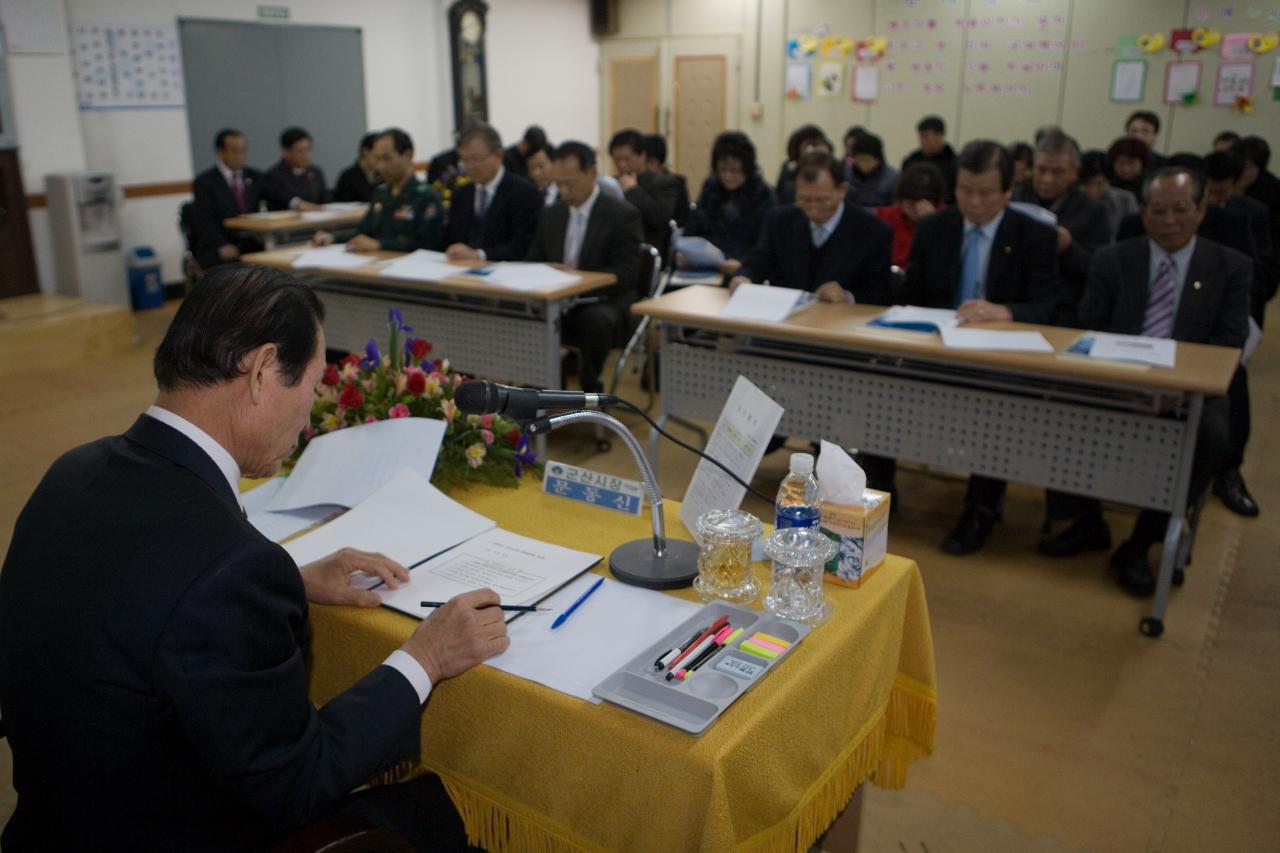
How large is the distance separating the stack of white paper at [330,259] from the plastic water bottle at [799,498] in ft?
11.0

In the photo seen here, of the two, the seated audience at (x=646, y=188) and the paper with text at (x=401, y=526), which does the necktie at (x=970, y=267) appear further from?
the paper with text at (x=401, y=526)

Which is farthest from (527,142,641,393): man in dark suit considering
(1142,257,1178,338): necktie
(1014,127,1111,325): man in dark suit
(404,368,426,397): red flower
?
(404,368,426,397): red flower

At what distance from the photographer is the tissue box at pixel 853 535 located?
1.55 meters

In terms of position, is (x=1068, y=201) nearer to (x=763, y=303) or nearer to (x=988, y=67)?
(x=763, y=303)

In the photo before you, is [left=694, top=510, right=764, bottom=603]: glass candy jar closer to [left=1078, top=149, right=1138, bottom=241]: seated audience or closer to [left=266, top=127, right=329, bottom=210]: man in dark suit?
[left=1078, top=149, right=1138, bottom=241]: seated audience

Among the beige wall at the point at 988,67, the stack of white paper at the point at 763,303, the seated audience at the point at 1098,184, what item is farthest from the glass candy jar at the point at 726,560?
the beige wall at the point at 988,67

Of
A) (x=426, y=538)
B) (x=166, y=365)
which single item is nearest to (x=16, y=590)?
(x=166, y=365)

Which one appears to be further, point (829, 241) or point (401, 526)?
point (829, 241)

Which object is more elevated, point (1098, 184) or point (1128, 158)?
point (1128, 158)

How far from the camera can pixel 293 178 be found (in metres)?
7.05

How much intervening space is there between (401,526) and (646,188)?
457 cm

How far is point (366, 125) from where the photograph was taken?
8.59 meters

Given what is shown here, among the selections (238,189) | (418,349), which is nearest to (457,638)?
(418,349)

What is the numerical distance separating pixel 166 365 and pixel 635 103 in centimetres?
989
